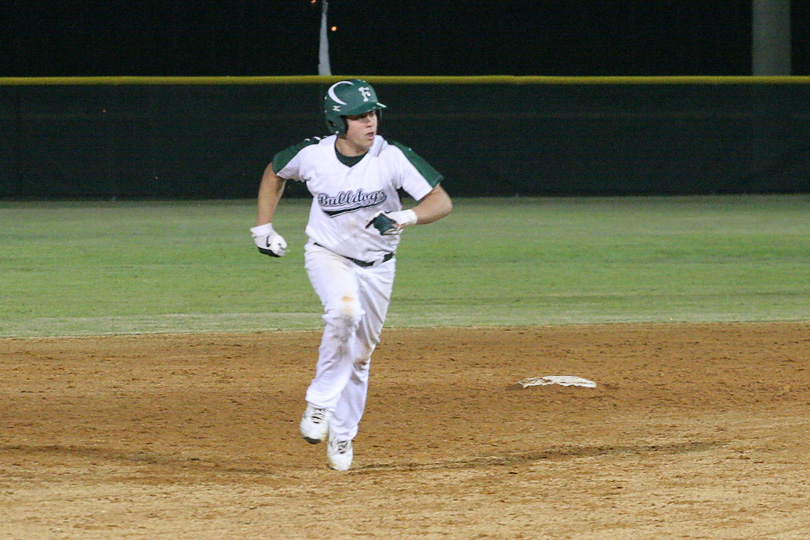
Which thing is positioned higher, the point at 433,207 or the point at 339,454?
the point at 433,207

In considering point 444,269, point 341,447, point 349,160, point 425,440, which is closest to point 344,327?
point 341,447

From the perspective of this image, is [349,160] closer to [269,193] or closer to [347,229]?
[347,229]

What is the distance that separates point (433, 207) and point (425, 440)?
1.17m

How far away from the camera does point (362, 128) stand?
4789mm

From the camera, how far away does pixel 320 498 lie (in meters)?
4.40

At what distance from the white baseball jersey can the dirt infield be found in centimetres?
95

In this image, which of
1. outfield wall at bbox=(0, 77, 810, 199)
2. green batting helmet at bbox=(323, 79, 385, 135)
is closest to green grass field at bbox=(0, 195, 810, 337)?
outfield wall at bbox=(0, 77, 810, 199)

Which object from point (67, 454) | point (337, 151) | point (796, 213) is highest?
point (337, 151)

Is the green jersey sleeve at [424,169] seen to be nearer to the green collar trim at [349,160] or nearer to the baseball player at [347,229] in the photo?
the baseball player at [347,229]

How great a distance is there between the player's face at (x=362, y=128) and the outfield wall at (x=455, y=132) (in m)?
14.8

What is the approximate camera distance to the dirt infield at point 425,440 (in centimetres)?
410
